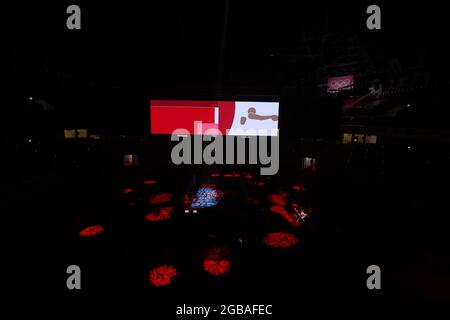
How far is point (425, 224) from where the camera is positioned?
9.05ft

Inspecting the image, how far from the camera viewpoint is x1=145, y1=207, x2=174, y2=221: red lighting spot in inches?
111

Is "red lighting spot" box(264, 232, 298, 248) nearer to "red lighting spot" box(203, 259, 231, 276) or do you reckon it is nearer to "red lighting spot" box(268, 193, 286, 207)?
"red lighting spot" box(203, 259, 231, 276)

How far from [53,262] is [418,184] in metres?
4.58

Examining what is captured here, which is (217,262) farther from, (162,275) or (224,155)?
(224,155)

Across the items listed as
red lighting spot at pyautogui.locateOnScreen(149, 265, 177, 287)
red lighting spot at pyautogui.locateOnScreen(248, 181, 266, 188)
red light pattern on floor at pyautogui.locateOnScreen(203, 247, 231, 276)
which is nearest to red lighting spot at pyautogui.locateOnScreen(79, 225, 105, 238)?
red lighting spot at pyautogui.locateOnScreen(149, 265, 177, 287)

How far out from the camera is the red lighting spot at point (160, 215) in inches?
111

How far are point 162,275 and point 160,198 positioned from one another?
1619 millimetres

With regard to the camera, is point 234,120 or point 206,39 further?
point 234,120

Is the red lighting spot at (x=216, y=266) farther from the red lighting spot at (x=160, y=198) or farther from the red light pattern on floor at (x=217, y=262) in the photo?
the red lighting spot at (x=160, y=198)

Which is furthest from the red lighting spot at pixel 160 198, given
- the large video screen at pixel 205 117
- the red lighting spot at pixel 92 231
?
the large video screen at pixel 205 117

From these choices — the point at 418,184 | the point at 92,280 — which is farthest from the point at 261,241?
the point at 418,184

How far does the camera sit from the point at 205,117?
514cm

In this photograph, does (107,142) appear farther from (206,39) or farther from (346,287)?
(346,287)

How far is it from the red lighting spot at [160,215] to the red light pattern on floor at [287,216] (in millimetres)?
1328
